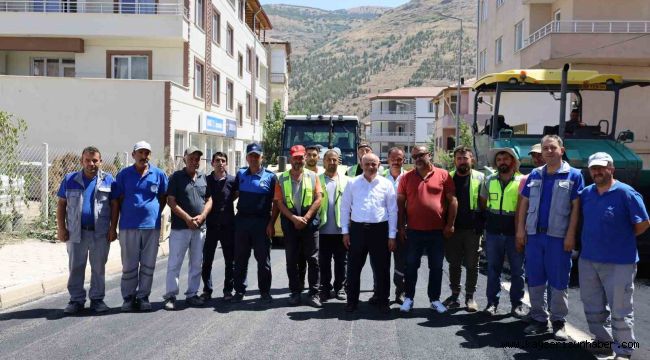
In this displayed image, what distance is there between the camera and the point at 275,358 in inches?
220

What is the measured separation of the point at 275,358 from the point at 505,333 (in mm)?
2422

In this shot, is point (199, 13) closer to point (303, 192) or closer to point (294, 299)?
point (303, 192)

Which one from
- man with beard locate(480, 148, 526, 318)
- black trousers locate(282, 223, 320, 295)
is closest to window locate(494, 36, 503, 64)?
man with beard locate(480, 148, 526, 318)

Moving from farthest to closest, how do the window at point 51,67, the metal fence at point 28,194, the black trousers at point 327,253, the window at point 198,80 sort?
1. the window at point 198,80
2. the window at point 51,67
3. the metal fence at point 28,194
4. the black trousers at point 327,253

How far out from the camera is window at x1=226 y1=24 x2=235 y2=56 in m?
33.5

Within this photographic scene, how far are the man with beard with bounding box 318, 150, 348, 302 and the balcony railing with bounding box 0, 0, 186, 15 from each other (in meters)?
18.3

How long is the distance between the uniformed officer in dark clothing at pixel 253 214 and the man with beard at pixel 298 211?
0.17 m

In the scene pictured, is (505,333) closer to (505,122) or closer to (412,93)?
(505,122)

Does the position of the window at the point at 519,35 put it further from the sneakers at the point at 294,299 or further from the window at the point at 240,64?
the sneakers at the point at 294,299

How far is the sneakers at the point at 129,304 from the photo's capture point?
24.3 ft

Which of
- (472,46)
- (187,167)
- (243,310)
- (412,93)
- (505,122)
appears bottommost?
(243,310)

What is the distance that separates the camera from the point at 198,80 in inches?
1085

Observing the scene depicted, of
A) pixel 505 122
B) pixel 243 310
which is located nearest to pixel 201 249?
pixel 243 310

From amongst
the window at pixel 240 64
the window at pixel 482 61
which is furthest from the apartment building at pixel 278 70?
the window at pixel 482 61
